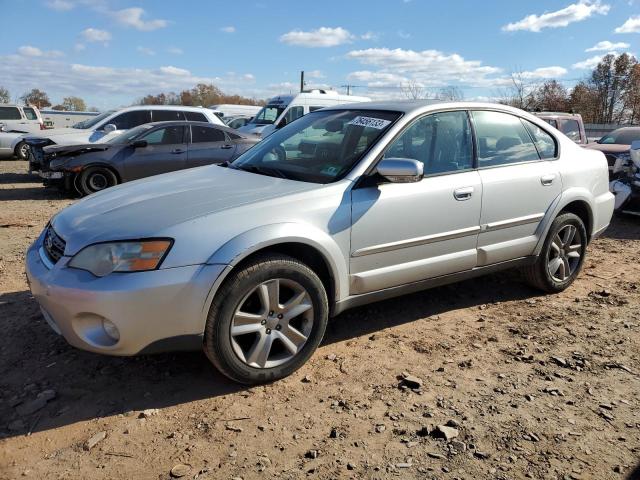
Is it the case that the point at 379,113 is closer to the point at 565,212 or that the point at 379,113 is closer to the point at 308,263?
the point at 308,263

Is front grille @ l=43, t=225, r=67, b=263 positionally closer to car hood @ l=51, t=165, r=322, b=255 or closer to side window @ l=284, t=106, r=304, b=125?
car hood @ l=51, t=165, r=322, b=255

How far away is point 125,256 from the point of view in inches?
110

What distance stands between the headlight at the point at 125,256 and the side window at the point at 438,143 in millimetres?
1654

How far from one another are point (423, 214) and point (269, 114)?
45.9ft

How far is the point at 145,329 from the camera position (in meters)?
2.77

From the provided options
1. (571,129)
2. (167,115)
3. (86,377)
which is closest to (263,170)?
(86,377)

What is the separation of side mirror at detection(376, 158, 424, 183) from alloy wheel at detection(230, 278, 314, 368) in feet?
2.98

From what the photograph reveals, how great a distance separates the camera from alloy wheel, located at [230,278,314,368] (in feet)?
9.95

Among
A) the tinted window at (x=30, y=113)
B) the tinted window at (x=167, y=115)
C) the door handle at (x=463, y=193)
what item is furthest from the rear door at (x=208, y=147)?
the tinted window at (x=30, y=113)

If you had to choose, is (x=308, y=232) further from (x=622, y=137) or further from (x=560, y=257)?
(x=622, y=137)

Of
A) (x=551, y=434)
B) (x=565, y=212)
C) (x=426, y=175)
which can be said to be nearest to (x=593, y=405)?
(x=551, y=434)

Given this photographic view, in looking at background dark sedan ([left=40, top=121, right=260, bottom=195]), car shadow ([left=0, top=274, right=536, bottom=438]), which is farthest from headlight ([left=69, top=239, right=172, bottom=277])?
background dark sedan ([left=40, top=121, right=260, bottom=195])

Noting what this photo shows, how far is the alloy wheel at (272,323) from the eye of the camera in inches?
119

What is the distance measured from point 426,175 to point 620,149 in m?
8.73
